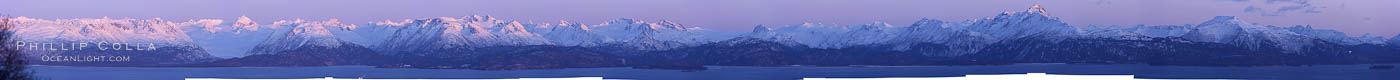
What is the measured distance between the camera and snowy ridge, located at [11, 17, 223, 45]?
59.4ft

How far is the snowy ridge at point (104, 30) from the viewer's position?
18.1 meters

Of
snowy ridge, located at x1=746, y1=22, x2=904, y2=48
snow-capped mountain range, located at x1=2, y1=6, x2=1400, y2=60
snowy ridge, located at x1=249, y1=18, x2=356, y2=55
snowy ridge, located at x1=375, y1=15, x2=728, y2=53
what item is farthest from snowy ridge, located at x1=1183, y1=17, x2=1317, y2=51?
snowy ridge, located at x1=249, y1=18, x2=356, y2=55

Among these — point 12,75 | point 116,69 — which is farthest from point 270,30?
point 12,75

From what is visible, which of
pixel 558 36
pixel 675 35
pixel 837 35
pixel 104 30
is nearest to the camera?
pixel 104 30

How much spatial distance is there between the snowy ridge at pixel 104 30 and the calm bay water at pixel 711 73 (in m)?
0.46

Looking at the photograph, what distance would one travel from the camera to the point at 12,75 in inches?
312

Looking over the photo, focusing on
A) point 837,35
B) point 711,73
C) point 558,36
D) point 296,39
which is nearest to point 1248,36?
point 837,35

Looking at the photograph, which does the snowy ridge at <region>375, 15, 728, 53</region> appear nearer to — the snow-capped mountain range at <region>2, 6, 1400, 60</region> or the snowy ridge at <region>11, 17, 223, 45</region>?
the snow-capped mountain range at <region>2, 6, 1400, 60</region>

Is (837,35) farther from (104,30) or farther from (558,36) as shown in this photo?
(104,30)

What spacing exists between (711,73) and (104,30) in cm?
1041

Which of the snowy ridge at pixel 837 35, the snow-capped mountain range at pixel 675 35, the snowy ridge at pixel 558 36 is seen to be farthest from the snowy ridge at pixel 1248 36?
the snowy ridge at pixel 558 36

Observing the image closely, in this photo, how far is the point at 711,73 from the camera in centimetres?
2759

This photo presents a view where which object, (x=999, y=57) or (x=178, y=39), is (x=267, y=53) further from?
(x=999, y=57)

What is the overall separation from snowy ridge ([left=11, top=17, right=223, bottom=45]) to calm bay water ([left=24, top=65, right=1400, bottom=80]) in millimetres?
458
